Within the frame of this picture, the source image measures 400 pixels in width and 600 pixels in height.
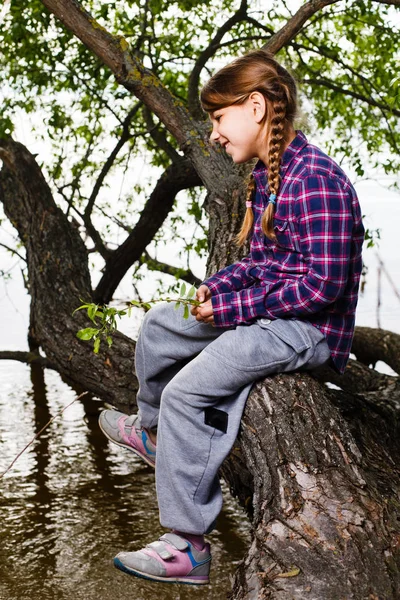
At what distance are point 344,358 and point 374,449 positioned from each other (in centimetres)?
41

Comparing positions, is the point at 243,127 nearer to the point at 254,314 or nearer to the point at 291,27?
the point at 254,314

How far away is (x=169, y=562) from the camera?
2.62 meters

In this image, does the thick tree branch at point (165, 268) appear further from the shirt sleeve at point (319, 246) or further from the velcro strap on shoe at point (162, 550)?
the velcro strap on shoe at point (162, 550)

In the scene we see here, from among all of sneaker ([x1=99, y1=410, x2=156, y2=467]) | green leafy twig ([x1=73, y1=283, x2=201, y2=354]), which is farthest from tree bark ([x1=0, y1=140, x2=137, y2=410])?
green leafy twig ([x1=73, y1=283, x2=201, y2=354])

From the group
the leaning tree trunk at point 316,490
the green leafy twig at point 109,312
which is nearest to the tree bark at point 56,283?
the leaning tree trunk at point 316,490

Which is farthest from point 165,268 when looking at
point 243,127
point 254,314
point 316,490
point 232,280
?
point 316,490

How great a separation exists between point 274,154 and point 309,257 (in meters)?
0.37

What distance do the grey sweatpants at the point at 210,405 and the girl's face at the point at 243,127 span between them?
1.93 ft

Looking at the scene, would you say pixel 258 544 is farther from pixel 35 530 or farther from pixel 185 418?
pixel 35 530

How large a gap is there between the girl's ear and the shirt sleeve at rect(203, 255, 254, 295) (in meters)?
0.52

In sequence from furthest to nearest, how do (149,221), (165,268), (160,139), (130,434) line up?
(165,268)
(160,139)
(149,221)
(130,434)

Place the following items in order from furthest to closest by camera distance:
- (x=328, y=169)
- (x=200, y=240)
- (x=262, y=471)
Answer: (x=200, y=240) < (x=328, y=169) < (x=262, y=471)

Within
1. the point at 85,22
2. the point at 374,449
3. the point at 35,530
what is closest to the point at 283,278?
the point at 374,449

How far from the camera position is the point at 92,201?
6672mm
